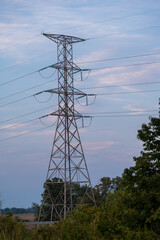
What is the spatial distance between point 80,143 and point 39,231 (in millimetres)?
24199

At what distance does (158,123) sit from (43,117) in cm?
2547

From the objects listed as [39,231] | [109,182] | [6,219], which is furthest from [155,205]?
[109,182]

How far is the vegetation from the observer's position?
1523 cm

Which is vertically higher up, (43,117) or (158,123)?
(43,117)

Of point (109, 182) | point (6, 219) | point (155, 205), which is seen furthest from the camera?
point (109, 182)

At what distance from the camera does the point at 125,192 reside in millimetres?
16812

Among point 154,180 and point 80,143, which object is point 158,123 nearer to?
point 154,180

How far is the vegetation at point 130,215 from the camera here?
50.0ft

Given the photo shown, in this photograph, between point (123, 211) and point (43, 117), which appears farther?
point (43, 117)

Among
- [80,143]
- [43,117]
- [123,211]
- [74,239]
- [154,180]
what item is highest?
[43,117]

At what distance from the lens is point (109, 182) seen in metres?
67.2

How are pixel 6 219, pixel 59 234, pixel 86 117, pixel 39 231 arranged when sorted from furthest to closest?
pixel 86 117
pixel 6 219
pixel 39 231
pixel 59 234

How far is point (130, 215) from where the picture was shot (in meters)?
16.0

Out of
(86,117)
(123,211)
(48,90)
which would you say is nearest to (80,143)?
(86,117)
